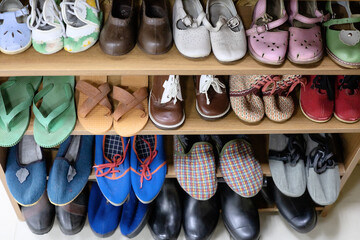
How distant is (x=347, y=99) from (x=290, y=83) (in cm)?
20

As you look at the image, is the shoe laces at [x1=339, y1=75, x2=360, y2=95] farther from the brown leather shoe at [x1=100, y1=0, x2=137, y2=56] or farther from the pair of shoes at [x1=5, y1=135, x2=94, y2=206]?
the pair of shoes at [x1=5, y1=135, x2=94, y2=206]

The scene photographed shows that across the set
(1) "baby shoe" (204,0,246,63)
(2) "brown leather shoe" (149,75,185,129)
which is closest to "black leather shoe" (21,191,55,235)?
(2) "brown leather shoe" (149,75,185,129)

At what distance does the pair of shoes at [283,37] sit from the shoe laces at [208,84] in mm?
230

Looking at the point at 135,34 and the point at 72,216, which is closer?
the point at 135,34

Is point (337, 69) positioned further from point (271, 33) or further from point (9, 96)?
point (9, 96)

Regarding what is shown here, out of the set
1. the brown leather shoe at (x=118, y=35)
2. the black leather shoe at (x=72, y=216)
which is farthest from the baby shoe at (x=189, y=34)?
the black leather shoe at (x=72, y=216)

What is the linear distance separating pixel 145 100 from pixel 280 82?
0.46m

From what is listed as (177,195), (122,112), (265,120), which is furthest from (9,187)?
(265,120)

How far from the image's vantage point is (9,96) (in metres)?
1.42

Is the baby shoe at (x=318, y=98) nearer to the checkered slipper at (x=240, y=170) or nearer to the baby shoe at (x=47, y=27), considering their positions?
the checkered slipper at (x=240, y=170)

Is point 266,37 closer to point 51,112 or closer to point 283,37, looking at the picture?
point 283,37

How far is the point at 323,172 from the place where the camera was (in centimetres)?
162

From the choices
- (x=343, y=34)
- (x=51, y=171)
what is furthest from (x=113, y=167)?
(x=343, y=34)

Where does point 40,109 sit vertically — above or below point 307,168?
above
